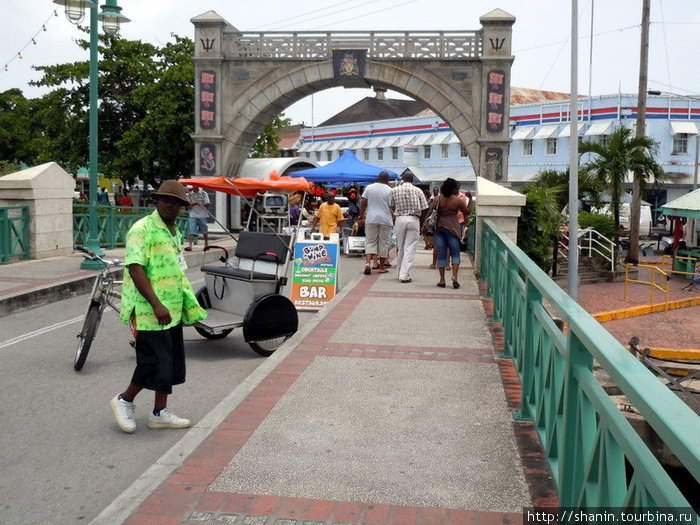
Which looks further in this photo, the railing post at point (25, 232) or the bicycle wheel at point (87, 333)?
the railing post at point (25, 232)

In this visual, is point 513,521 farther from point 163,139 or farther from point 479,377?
point 163,139

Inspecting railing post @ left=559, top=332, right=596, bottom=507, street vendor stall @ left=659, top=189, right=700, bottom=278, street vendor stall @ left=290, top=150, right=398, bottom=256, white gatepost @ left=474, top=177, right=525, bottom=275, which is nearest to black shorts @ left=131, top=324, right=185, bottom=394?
railing post @ left=559, top=332, right=596, bottom=507

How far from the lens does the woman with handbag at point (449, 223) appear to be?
456 inches

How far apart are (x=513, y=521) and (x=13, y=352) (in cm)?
658

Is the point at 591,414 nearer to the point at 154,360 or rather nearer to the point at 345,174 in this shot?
the point at 154,360

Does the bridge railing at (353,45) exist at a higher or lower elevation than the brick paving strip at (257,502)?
higher

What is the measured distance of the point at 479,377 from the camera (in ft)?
21.0

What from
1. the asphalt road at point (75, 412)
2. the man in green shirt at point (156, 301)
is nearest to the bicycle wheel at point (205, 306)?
the asphalt road at point (75, 412)

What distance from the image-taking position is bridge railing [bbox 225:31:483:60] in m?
29.1

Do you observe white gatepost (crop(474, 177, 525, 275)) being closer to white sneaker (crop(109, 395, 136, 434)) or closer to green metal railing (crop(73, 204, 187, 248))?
white sneaker (crop(109, 395, 136, 434))

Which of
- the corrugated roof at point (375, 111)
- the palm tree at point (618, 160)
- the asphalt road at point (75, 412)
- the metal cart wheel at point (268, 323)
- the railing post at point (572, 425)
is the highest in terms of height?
the corrugated roof at point (375, 111)

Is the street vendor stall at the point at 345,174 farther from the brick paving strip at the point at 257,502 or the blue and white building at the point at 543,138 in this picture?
the blue and white building at the point at 543,138

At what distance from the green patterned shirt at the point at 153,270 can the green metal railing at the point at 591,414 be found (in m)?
2.46

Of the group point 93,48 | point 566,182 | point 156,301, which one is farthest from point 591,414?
point 566,182
